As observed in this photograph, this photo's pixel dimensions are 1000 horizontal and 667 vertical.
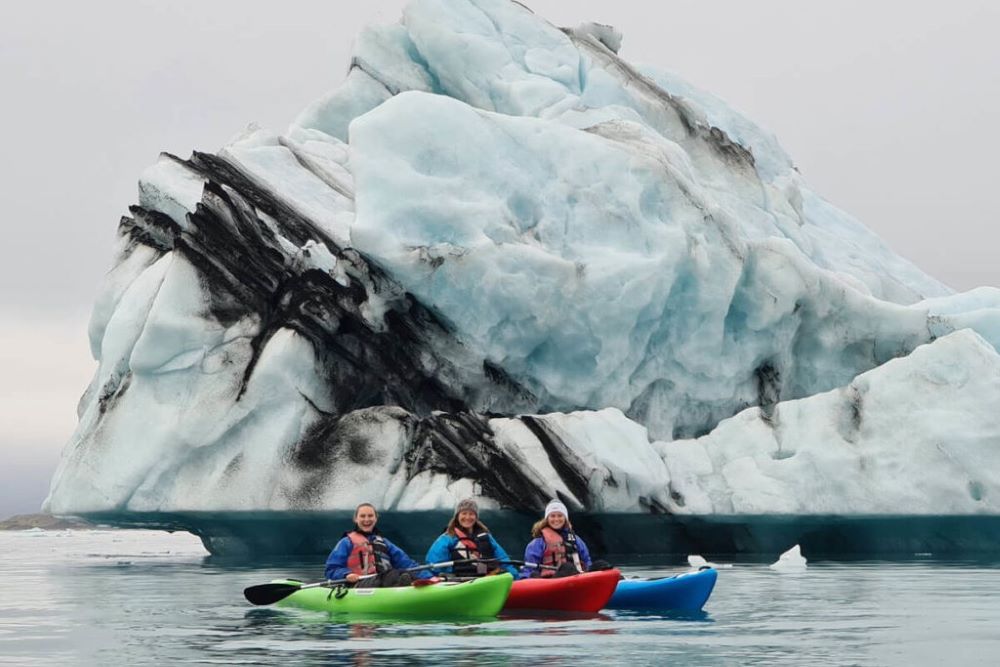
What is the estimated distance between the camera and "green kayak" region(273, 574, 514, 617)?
11.3 meters

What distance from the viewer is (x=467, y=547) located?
12258 mm

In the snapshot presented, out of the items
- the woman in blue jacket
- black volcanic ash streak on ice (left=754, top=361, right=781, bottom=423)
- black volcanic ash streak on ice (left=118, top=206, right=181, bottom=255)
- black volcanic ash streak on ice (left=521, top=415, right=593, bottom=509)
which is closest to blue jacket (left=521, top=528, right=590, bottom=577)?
the woman in blue jacket

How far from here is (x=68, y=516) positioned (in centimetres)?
2134

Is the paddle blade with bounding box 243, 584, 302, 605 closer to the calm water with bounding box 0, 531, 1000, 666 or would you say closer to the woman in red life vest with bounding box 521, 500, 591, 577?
the calm water with bounding box 0, 531, 1000, 666

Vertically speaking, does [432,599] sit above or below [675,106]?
below

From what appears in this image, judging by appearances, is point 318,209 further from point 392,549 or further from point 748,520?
point 392,549

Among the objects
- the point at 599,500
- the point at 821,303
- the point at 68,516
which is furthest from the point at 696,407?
the point at 68,516

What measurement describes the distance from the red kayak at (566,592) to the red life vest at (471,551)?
33cm

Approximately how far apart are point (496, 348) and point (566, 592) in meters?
9.19

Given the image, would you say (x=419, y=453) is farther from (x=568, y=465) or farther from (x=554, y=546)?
(x=554, y=546)

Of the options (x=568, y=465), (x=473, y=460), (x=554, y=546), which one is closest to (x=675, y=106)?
(x=568, y=465)

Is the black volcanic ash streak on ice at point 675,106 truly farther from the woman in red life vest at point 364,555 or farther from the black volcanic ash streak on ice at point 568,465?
the woman in red life vest at point 364,555

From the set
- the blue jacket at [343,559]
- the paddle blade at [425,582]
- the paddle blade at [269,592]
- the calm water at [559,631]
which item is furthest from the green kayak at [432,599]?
the paddle blade at [269,592]

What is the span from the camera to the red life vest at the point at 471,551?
12.1m
